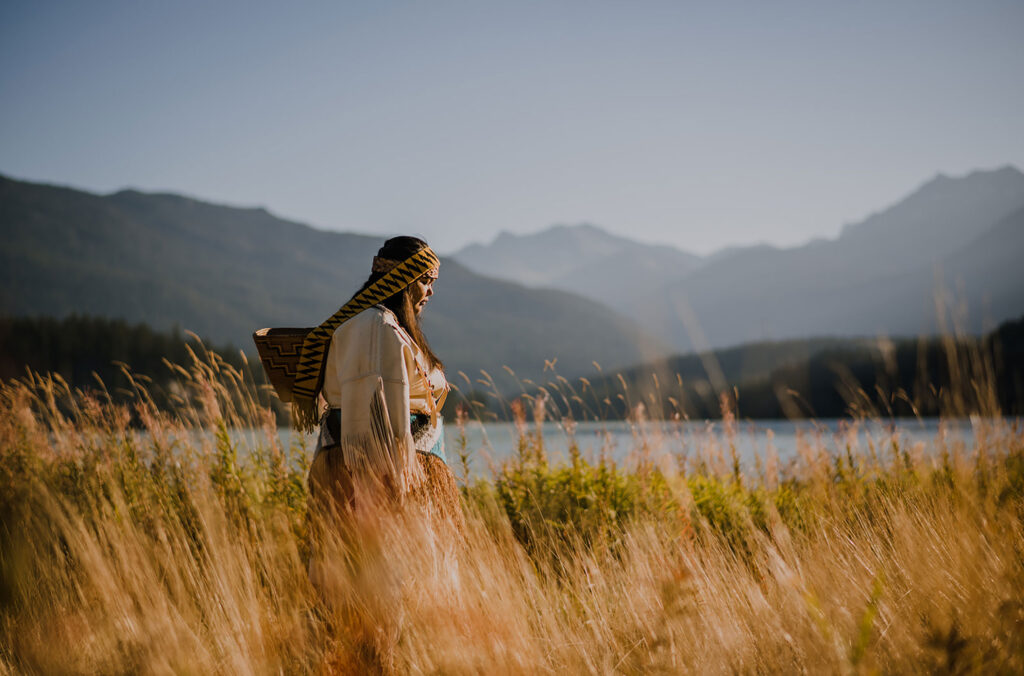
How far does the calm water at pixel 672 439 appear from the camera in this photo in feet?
14.6

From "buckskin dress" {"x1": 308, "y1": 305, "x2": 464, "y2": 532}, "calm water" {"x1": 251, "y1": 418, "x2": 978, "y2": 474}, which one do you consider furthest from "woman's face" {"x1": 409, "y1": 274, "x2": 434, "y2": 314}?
"calm water" {"x1": 251, "y1": 418, "x2": 978, "y2": 474}

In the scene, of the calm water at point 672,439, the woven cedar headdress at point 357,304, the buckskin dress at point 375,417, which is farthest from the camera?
the calm water at point 672,439

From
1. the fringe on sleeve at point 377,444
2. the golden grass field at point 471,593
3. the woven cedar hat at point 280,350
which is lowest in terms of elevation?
the golden grass field at point 471,593

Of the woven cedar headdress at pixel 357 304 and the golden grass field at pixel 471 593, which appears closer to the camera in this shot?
the golden grass field at pixel 471 593

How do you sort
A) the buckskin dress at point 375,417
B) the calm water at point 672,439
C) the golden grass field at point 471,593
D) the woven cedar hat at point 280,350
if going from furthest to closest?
1. the calm water at point 672,439
2. the woven cedar hat at point 280,350
3. the buckskin dress at point 375,417
4. the golden grass field at point 471,593

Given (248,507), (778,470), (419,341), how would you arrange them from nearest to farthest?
(419,341) < (248,507) < (778,470)

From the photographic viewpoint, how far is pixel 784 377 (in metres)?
63.3

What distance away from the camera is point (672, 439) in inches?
202

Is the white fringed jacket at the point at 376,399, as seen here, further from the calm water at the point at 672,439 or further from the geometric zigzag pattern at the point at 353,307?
the calm water at the point at 672,439

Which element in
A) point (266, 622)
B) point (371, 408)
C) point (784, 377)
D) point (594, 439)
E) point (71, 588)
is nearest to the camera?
point (371, 408)

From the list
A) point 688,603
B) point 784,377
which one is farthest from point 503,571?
point 784,377

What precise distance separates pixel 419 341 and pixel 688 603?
1353 millimetres

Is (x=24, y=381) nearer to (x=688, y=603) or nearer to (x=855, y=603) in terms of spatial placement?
(x=688, y=603)

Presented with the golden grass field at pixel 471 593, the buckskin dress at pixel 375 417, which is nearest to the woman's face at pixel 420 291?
the buckskin dress at pixel 375 417
